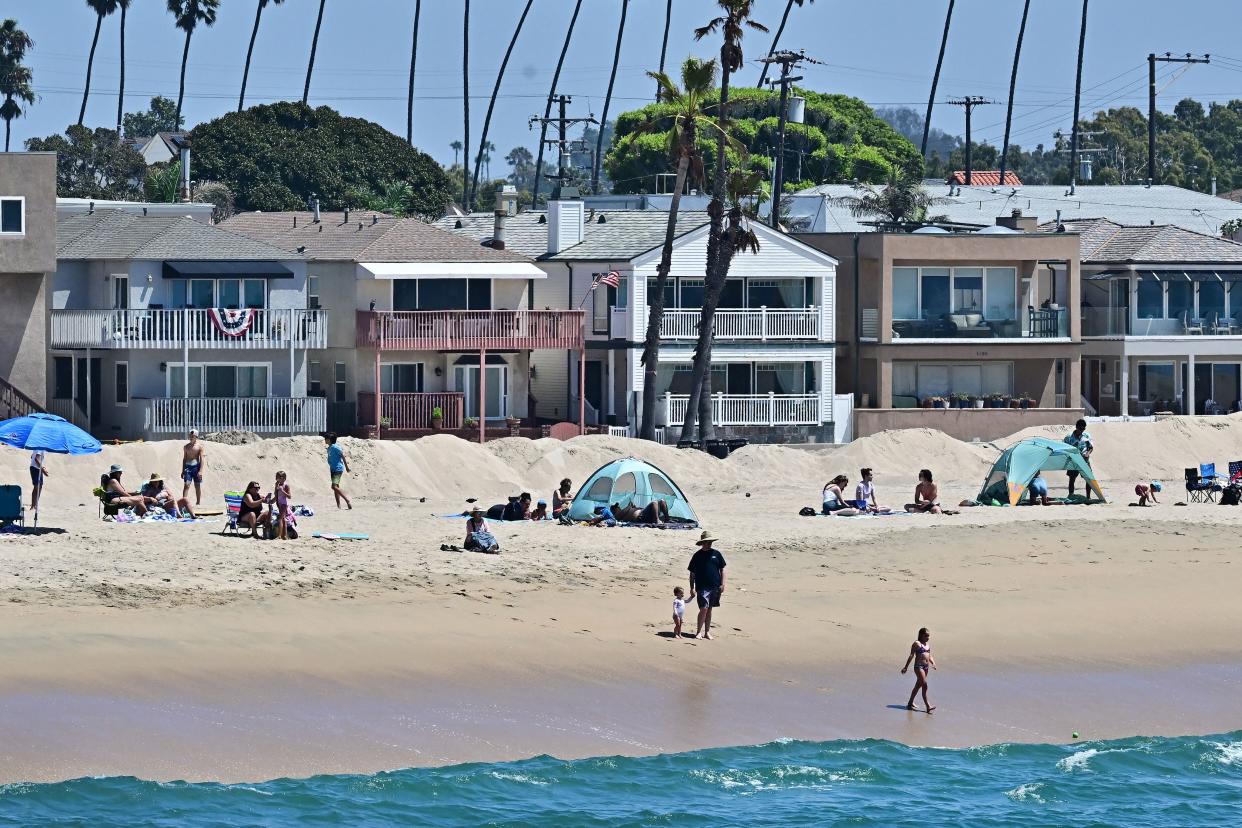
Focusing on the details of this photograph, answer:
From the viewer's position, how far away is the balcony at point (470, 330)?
49.3 metres

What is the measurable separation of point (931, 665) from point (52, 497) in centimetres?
1853

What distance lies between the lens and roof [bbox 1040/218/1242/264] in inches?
2311

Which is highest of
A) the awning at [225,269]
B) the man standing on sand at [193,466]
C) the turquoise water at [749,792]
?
the awning at [225,269]

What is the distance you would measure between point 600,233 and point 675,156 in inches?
328

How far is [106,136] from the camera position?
117 meters

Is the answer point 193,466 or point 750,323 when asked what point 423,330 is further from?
point 193,466

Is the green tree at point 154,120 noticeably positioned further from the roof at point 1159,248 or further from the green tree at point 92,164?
the roof at point 1159,248

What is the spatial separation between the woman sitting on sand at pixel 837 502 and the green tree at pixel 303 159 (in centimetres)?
5698

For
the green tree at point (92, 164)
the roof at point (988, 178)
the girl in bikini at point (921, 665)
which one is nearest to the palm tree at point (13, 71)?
the green tree at point (92, 164)

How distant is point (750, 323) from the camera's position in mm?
52688

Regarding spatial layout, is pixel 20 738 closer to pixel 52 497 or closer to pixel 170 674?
pixel 170 674

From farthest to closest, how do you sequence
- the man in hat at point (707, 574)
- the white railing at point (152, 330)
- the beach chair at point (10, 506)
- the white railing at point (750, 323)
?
the white railing at point (750, 323) → the white railing at point (152, 330) → the beach chair at point (10, 506) → the man in hat at point (707, 574)

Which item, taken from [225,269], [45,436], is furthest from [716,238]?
[45,436]

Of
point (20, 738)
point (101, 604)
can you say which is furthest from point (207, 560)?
point (20, 738)
